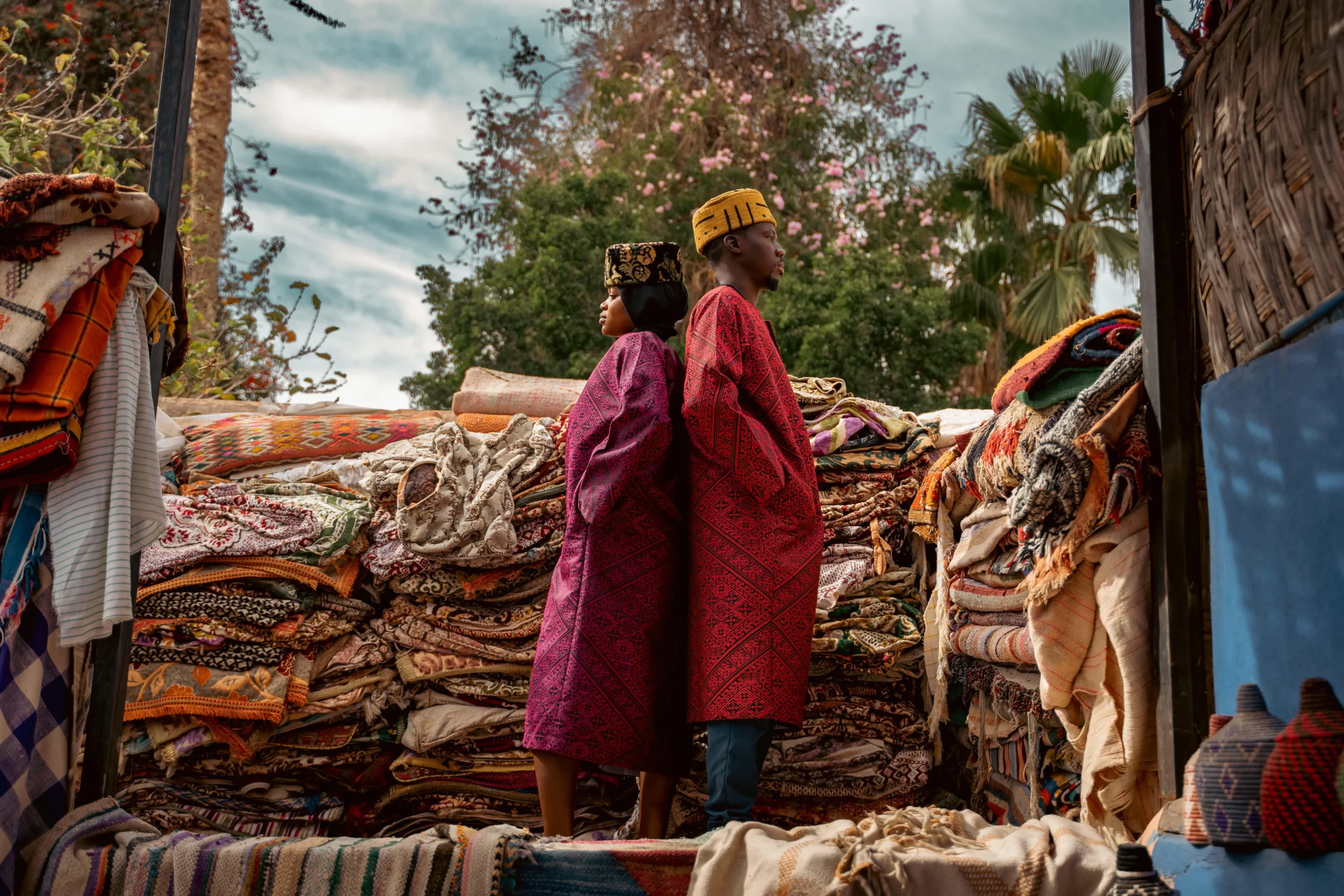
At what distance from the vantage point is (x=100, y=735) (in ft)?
9.04

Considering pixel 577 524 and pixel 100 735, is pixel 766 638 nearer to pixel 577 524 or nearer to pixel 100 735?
pixel 577 524

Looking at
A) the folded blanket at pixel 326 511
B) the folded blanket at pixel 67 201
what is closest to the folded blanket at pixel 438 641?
the folded blanket at pixel 326 511

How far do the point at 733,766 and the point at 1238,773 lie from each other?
1.48m

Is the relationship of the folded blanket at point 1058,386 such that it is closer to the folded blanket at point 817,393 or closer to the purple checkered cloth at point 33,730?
the folded blanket at point 817,393

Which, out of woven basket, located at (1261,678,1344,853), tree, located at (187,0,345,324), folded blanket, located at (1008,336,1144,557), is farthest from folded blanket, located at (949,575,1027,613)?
tree, located at (187,0,345,324)

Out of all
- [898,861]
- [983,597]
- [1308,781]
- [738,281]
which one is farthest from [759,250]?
[1308,781]

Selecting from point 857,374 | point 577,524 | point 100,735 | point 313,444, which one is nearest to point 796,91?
point 857,374

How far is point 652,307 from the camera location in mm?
3602

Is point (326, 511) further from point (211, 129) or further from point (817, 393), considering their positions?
point (211, 129)

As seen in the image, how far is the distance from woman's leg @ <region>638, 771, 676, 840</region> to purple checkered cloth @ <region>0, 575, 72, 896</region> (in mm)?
1505

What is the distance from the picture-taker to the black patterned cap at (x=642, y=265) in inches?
143

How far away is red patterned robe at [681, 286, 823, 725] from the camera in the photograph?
3047mm

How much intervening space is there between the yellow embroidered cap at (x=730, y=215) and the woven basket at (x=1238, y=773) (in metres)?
2.13

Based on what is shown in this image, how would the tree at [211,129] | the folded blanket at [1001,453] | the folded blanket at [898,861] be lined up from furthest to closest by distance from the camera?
the tree at [211,129] < the folded blanket at [1001,453] < the folded blanket at [898,861]
